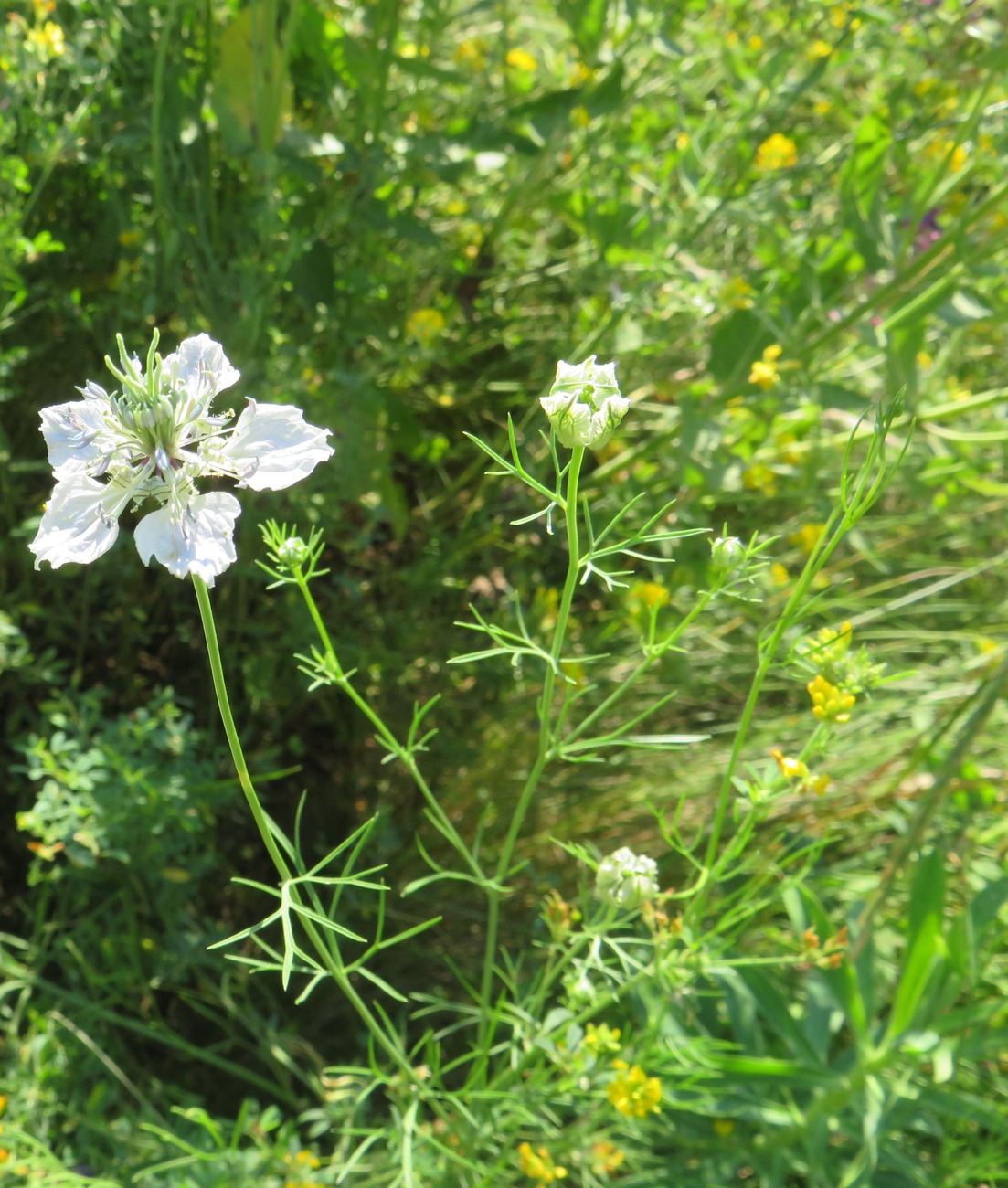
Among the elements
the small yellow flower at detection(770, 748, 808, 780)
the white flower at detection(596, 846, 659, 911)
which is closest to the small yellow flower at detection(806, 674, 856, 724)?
the small yellow flower at detection(770, 748, 808, 780)

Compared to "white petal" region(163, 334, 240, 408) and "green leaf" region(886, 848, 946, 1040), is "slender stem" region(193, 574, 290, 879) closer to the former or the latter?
"white petal" region(163, 334, 240, 408)

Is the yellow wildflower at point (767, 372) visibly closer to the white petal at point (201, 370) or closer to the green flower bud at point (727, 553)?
the green flower bud at point (727, 553)

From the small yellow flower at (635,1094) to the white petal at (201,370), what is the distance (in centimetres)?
55

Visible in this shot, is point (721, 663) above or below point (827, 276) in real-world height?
below

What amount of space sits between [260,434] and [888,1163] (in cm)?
91

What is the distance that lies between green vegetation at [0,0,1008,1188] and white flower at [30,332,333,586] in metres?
0.32

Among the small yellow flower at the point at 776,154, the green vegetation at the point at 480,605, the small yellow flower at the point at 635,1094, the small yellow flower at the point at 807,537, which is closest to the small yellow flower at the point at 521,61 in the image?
the green vegetation at the point at 480,605

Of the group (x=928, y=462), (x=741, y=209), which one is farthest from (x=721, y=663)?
(x=741, y=209)

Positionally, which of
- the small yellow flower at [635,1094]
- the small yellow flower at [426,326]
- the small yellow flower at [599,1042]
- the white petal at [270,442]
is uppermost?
the white petal at [270,442]

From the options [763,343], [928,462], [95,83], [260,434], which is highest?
[95,83]

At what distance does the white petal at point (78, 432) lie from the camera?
0.54 metres

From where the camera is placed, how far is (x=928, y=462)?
1.33 meters

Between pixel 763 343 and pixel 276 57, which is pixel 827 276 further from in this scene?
pixel 276 57

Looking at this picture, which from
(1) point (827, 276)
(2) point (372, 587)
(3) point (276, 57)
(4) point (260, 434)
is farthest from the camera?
(2) point (372, 587)
